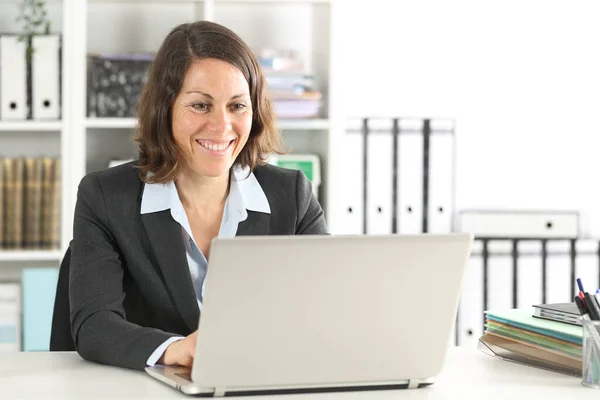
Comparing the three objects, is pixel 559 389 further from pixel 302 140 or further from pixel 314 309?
pixel 302 140

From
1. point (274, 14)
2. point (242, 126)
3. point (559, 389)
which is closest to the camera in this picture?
point (559, 389)

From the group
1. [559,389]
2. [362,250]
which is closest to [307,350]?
[362,250]

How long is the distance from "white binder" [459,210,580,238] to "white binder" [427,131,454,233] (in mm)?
103

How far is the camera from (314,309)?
1.26m

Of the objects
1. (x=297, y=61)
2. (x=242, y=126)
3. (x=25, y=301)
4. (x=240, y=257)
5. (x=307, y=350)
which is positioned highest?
(x=297, y=61)

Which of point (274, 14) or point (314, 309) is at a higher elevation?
point (274, 14)

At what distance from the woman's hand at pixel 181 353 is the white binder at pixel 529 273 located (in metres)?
2.05

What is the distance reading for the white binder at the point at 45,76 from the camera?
296 cm

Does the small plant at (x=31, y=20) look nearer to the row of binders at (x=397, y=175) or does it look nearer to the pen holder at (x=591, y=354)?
the row of binders at (x=397, y=175)

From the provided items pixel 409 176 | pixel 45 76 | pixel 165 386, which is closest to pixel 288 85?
pixel 409 176

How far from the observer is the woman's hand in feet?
4.64

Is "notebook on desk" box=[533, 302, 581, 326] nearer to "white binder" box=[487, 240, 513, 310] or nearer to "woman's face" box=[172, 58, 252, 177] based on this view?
"woman's face" box=[172, 58, 252, 177]

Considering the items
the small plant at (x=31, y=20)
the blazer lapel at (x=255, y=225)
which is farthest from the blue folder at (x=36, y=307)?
the blazer lapel at (x=255, y=225)

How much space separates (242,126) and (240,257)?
2.40 ft
